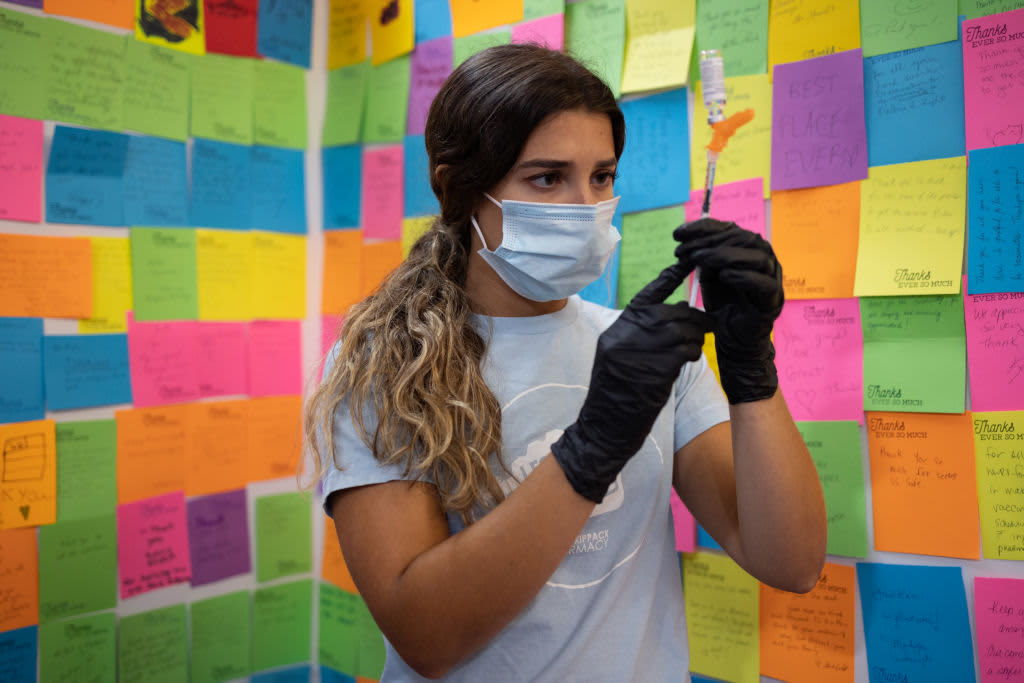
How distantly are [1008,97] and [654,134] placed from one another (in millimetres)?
583

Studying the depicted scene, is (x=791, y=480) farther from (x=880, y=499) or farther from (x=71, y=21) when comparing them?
(x=71, y=21)

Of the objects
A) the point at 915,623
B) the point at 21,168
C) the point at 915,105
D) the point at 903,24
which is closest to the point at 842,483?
the point at 915,623

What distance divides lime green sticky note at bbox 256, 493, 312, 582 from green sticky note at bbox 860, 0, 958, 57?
1.55 meters

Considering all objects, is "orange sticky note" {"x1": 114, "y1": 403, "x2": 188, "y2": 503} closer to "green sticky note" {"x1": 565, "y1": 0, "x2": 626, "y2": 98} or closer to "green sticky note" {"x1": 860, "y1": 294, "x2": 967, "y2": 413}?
"green sticky note" {"x1": 565, "y1": 0, "x2": 626, "y2": 98}

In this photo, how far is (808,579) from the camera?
3.36ft

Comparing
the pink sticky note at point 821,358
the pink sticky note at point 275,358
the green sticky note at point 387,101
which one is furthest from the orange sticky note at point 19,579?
the pink sticky note at point 821,358

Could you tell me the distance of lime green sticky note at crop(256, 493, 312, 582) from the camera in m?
1.88

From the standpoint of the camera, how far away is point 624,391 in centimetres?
87

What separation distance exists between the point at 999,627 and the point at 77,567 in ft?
5.46

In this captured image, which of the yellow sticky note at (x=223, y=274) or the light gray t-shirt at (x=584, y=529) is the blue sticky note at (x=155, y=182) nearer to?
the yellow sticky note at (x=223, y=274)

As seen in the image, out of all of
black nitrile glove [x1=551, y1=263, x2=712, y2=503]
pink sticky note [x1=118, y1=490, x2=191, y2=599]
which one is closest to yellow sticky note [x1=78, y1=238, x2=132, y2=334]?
pink sticky note [x1=118, y1=490, x2=191, y2=599]

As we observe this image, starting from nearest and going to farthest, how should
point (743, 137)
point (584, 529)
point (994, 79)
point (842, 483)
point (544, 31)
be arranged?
point (584, 529)
point (994, 79)
point (842, 483)
point (743, 137)
point (544, 31)

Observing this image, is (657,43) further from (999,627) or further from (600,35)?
(999,627)

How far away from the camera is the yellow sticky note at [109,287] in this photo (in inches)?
62.5
